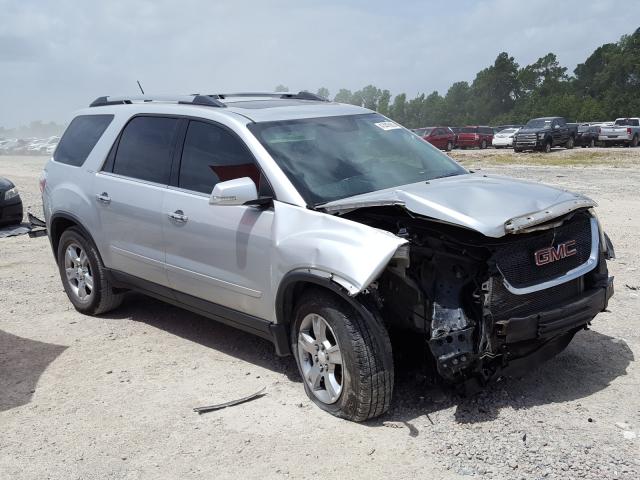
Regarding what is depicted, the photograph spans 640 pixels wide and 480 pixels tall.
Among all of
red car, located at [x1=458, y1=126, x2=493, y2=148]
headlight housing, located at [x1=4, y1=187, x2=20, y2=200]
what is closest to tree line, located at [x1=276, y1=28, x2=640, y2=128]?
→ red car, located at [x1=458, y1=126, x2=493, y2=148]

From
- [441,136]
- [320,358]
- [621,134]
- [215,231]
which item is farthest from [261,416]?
[441,136]

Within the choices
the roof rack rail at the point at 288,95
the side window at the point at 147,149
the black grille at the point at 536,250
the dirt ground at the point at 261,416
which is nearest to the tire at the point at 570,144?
the dirt ground at the point at 261,416

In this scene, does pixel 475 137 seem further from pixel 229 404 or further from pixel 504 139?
pixel 229 404

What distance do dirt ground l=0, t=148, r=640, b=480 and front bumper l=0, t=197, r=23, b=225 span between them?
5756 mm

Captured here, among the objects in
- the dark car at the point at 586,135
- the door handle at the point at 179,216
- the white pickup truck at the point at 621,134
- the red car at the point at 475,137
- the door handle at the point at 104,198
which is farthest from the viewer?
the red car at the point at 475,137

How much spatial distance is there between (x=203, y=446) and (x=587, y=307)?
240 centimetres

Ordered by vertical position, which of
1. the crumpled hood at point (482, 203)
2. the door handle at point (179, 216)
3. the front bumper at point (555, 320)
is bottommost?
the front bumper at point (555, 320)

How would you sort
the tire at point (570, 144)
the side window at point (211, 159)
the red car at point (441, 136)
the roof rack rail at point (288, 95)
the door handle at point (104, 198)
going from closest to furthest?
the side window at point (211, 159) < the door handle at point (104, 198) < the roof rack rail at point (288, 95) < the tire at point (570, 144) < the red car at point (441, 136)

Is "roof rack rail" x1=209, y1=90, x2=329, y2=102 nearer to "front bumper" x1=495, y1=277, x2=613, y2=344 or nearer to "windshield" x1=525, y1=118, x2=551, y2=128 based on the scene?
"front bumper" x1=495, y1=277, x2=613, y2=344

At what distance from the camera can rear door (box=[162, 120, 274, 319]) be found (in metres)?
4.59

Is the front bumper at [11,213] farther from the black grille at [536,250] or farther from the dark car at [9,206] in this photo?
the black grille at [536,250]

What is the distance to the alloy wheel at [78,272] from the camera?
21.2 ft

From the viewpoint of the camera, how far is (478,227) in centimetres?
371

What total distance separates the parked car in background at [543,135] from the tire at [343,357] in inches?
1259
